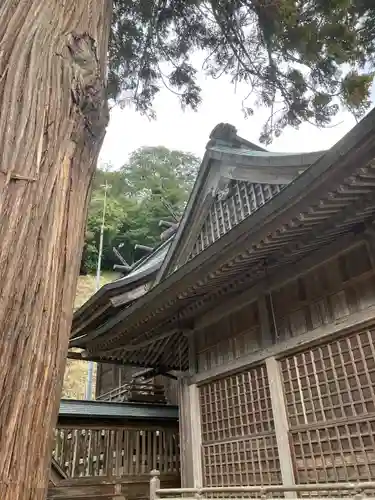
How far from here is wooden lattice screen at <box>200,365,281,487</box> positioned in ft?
18.7

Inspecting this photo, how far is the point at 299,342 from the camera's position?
5453 millimetres

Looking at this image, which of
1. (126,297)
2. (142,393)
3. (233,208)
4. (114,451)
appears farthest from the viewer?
(142,393)

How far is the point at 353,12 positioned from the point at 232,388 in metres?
5.40

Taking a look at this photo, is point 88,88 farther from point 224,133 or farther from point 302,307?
point 224,133

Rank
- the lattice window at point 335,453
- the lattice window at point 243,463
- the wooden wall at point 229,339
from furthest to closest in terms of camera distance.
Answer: the wooden wall at point 229,339 < the lattice window at point 243,463 < the lattice window at point 335,453

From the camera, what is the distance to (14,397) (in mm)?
1177

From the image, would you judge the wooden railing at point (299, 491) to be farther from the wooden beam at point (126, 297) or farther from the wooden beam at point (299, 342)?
the wooden beam at point (126, 297)

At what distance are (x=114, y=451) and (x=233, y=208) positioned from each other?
5307 mm

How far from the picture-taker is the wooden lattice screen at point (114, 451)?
7.83 metres

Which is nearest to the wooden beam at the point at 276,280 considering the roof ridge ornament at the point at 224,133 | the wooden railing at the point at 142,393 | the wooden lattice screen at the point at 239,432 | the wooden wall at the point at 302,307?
the wooden wall at the point at 302,307

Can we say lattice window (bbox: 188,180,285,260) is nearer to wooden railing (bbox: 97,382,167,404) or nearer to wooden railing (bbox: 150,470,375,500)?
wooden railing (bbox: 150,470,375,500)

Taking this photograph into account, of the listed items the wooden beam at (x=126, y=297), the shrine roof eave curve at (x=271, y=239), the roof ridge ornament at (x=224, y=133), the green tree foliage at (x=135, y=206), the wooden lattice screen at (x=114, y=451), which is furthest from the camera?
the green tree foliage at (x=135, y=206)

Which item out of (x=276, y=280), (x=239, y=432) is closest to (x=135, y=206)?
(x=276, y=280)

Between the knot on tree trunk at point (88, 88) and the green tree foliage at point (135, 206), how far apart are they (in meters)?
27.3
